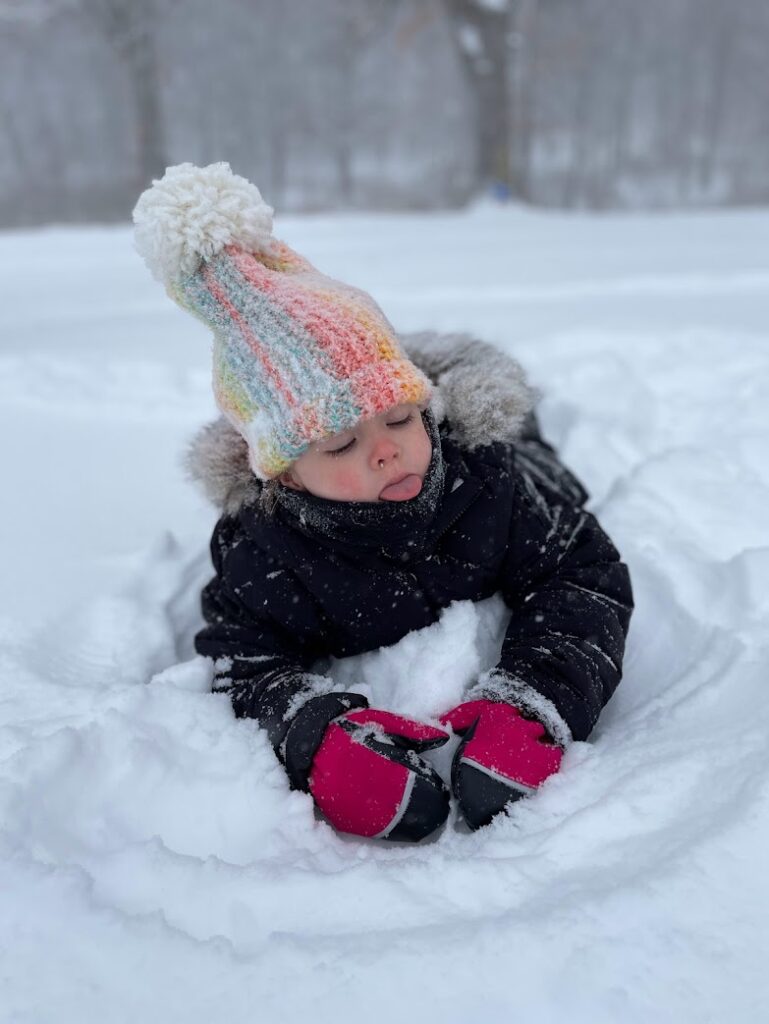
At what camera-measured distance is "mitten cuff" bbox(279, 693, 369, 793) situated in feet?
3.92

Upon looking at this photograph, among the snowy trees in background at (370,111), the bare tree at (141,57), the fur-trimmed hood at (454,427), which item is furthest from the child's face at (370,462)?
the snowy trees in background at (370,111)

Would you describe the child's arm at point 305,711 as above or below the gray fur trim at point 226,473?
below

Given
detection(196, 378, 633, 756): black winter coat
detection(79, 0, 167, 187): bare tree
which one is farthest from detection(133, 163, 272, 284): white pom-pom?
detection(79, 0, 167, 187): bare tree

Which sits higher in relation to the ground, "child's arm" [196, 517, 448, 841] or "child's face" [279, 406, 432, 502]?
"child's face" [279, 406, 432, 502]

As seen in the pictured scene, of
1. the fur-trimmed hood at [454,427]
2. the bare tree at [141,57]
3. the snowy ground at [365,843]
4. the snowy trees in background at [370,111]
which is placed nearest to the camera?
the snowy ground at [365,843]

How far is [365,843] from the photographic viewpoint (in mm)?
1175

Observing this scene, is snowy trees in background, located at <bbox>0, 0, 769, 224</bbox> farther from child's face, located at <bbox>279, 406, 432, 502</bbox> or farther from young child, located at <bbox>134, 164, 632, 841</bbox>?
child's face, located at <bbox>279, 406, 432, 502</bbox>

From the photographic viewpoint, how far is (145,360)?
8.93ft

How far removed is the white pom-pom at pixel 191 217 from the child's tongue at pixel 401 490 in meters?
0.49

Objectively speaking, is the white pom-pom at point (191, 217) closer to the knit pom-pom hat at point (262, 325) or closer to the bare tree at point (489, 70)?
the knit pom-pom hat at point (262, 325)

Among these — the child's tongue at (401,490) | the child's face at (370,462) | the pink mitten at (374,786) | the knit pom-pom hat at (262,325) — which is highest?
the knit pom-pom hat at (262,325)

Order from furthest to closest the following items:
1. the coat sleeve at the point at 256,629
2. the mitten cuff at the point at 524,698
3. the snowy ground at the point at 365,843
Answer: the coat sleeve at the point at 256,629 < the mitten cuff at the point at 524,698 < the snowy ground at the point at 365,843

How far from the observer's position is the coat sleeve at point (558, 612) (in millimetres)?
1273

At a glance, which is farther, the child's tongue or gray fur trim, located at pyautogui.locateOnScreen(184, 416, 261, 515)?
gray fur trim, located at pyautogui.locateOnScreen(184, 416, 261, 515)
